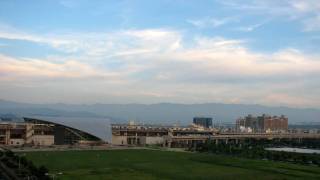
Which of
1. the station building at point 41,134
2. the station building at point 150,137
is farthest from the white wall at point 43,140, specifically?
the station building at point 150,137

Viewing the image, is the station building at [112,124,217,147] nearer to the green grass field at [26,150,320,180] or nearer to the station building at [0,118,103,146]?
the station building at [0,118,103,146]

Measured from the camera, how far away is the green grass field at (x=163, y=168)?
31438 millimetres

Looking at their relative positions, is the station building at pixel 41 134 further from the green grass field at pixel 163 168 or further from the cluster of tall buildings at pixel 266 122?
→ the cluster of tall buildings at pixel 266 122

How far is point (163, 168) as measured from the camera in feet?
118

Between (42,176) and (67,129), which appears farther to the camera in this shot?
(67,129)

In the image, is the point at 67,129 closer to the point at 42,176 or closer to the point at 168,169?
the point at 168,169

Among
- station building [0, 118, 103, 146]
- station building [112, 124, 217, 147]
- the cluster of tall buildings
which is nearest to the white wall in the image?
station building [0, 118, 103, 146]

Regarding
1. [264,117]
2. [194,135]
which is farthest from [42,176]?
[264,117]

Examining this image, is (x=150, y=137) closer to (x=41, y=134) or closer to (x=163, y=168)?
(x=41, y=134)

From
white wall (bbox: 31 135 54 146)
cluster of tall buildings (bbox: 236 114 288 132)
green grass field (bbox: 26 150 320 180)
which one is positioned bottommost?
green grass field (bbox: 26 150 320 180)

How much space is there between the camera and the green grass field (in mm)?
31438

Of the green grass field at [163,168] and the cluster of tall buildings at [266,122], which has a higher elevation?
the cluster of tall buildings at [266,122]

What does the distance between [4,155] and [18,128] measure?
30582mm

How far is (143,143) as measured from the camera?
68.1 meters
